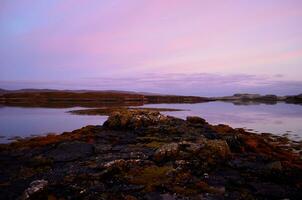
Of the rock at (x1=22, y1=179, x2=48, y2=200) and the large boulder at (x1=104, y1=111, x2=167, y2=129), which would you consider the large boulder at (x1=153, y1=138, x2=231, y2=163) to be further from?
the large boulder at (x1=104, y1=111, x2=167, y2=129)

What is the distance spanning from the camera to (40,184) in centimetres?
1414

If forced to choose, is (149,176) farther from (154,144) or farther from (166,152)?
(154,144)

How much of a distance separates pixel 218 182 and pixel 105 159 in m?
7.12

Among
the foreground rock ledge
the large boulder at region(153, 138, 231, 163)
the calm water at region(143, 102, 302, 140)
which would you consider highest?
the large boulder at region(153, 138, 231, 163)

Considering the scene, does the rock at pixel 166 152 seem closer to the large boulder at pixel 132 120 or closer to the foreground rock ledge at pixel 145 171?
the foreground rock ledge at pixel 145 171

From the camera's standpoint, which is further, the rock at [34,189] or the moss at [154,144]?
the moss at [154,144]

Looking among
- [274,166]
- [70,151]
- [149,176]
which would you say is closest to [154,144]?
[70,151]

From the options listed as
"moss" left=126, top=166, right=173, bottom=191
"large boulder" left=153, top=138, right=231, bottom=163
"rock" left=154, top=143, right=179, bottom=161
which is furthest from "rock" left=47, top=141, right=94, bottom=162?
"moss" left=126, top=166, right=173, bottom=191

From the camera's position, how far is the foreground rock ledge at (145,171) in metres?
14.3

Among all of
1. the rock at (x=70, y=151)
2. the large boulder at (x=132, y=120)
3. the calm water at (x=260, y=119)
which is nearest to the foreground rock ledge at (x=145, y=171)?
the rock at (x=70, y=151)

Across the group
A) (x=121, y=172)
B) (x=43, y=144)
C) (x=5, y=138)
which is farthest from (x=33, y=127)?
(x=121, y=172)

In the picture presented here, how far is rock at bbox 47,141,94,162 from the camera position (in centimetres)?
2072

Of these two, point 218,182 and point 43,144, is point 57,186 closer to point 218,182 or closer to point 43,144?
point 218,182

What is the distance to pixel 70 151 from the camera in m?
22.1
